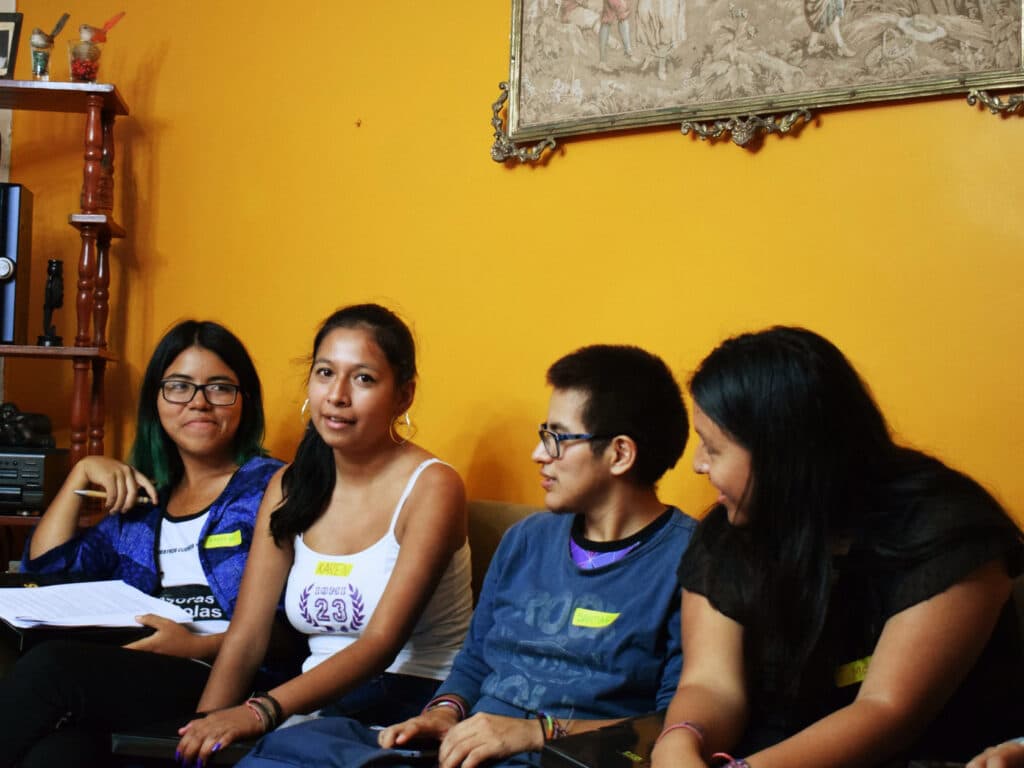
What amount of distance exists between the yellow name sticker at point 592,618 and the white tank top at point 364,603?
448 millimetres

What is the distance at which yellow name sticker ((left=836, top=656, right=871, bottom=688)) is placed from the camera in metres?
1.40

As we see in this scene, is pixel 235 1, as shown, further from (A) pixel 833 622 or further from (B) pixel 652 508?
(A) pixel 833 622

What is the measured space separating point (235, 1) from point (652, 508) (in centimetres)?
209

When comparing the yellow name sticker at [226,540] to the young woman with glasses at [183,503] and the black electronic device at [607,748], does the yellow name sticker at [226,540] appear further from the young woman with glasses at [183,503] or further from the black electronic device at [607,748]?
the black electronic device at [607,748]

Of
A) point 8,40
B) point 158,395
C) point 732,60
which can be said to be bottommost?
point 158,395

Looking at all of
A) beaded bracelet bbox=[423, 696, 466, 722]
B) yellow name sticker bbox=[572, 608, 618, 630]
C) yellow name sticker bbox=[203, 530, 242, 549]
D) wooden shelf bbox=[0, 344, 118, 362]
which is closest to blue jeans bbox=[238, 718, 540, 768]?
beaded bracelet bbox=[423, 696, 466, 722]

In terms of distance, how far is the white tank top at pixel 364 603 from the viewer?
201cm

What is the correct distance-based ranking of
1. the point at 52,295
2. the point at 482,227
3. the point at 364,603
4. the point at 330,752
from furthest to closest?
the point at 52,295 < the point at 482,227 < the point at 364,603 < the point at 330,752

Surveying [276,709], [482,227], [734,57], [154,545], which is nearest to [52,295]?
[154,545]

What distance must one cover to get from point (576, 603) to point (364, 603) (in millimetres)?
496

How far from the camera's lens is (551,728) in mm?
1548

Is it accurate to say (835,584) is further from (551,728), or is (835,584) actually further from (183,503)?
(183,503)

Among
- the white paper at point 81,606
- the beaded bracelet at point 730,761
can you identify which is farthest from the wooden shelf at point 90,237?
the beaded bracelet at point 730,761

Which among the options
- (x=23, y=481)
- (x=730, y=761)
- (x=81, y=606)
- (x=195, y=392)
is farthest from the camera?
(x=23, y=481)
